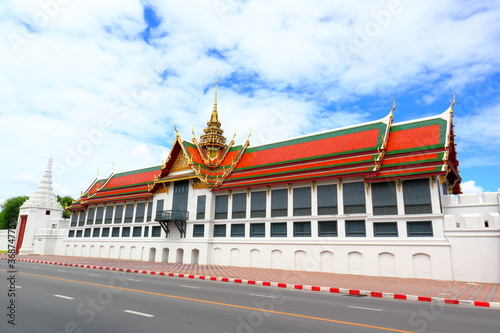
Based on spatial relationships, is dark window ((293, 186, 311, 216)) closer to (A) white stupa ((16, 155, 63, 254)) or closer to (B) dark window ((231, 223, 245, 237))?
(B) dark window ((231, 223, 245, 237))

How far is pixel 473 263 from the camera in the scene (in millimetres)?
19844

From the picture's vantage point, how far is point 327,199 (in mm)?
25828

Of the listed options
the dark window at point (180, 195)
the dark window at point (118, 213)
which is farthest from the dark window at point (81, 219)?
the dark window at point (180, 195)

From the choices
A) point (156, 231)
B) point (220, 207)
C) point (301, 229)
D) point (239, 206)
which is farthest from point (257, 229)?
point (156, 231)

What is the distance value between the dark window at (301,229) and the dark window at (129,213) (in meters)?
20.7

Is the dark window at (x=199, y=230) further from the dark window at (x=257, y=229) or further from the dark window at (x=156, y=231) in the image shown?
the dark window at (x=257, y=229)

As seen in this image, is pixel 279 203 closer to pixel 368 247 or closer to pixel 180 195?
pixel 368 247

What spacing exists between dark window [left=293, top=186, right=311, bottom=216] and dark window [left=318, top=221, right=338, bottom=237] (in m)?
1.39

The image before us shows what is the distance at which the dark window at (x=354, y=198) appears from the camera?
24266 mm

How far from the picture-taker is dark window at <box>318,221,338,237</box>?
82.3ft

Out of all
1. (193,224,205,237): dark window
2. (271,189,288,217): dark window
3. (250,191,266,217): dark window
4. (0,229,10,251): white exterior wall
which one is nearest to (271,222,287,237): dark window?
(271,189,288,217): dark window

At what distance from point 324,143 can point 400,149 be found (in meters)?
6.49

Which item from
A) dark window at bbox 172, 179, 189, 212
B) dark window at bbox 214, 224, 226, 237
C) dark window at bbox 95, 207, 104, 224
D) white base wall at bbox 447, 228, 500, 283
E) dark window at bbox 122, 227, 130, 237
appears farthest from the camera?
dark window at bbox 95, 207, 104, 224

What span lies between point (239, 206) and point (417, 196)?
47.4 ft
